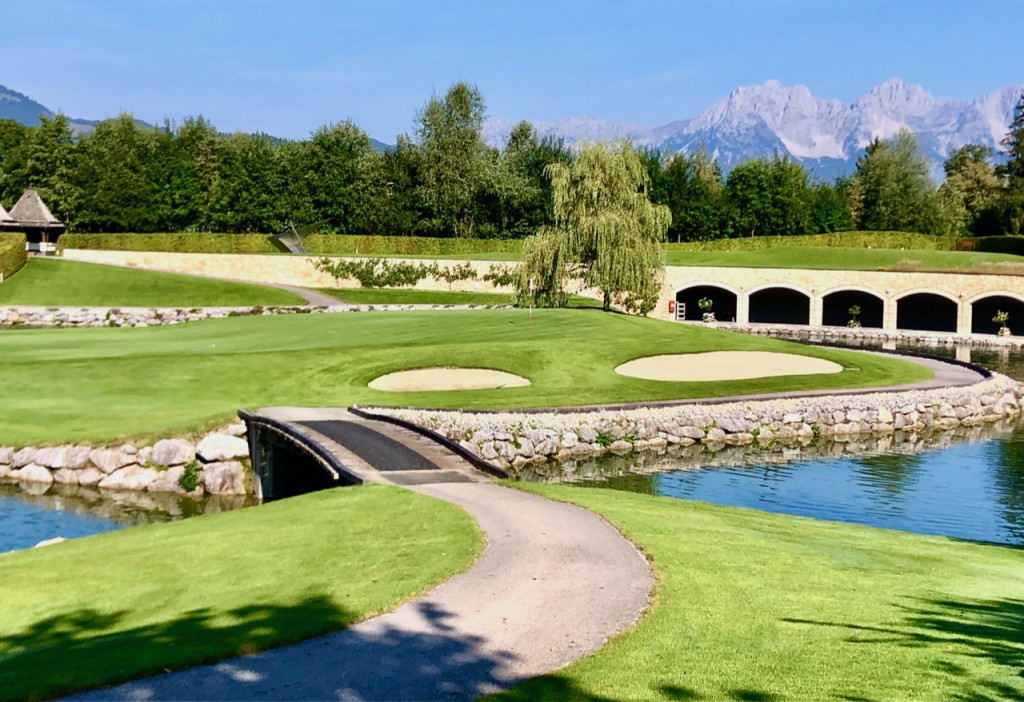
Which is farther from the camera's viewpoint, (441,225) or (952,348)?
(441,225)

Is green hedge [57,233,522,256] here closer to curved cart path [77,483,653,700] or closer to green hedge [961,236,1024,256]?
green hedge [961,236,1024,256]

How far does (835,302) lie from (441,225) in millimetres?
38979

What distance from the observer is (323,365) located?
35406mm

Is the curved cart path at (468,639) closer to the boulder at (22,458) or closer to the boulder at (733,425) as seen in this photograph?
the boulder at (22,458)

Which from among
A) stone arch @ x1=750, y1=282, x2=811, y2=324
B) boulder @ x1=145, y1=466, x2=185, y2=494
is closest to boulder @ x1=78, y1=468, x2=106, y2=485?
boulder @ x1=145, y1=466, x2=185, y2=494

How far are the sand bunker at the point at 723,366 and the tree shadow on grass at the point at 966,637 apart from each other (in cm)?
2554

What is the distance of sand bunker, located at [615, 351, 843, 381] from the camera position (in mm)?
37625

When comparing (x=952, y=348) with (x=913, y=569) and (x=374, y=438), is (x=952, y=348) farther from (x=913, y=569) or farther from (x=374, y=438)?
(x=913, y=569)

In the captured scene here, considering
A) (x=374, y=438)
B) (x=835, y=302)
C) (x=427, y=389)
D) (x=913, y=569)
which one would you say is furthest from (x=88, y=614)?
(x=835, y=302)

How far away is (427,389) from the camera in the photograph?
33.8 m

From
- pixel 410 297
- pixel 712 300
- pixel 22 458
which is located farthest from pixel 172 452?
pixel 712 300

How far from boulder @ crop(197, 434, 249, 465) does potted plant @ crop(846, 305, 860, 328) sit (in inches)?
2137

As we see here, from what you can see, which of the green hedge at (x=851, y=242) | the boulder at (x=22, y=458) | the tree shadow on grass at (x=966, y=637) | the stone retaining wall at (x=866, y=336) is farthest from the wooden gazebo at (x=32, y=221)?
the tree shadow on grass at (x=966, y=637)

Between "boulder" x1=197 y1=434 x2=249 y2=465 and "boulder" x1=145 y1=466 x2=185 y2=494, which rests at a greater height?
"boulder" x1=197 y1=434 x2=249 y2=465
